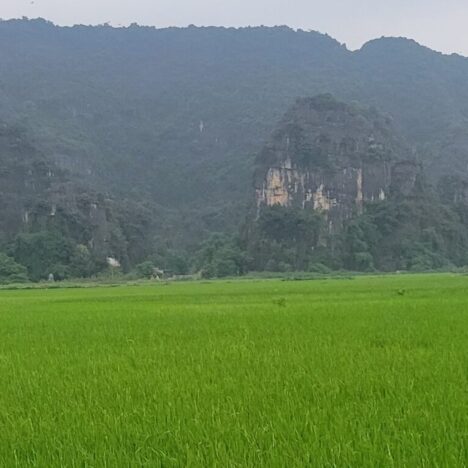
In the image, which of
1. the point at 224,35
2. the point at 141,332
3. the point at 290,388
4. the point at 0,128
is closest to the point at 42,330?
the point at 141,332

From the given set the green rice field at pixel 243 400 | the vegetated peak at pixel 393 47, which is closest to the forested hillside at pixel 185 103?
the vegetated peak at pixel 393 47

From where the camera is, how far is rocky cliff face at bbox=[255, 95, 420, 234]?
239 feet

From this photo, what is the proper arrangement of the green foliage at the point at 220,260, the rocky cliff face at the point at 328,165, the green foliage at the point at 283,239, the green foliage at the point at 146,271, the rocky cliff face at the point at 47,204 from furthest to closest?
the rocky cliff face at the point at 328,165 < the rocky cliff face at the point at 47,204 < the green foliage at the point at 283,239 < the green foliage at the point at 146,271 < the green foliage at the point at 220,260

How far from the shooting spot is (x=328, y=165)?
73.8 metres

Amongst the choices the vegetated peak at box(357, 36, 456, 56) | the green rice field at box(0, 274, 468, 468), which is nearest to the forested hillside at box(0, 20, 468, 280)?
the vegetated peak at box(357, 36, 456, 56)

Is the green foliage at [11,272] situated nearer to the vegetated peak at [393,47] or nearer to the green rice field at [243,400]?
the green rice field at [243,400]

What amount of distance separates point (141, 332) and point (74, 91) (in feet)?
392

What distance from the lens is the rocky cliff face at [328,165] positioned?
72812 mm

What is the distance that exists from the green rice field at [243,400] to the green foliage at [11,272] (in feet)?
154

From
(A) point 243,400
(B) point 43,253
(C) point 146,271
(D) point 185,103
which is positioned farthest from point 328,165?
(A) point 243,400

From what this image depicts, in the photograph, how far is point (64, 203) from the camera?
222 ft

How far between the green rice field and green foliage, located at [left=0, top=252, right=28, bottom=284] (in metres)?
47.1

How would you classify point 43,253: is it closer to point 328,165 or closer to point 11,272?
point 11,272

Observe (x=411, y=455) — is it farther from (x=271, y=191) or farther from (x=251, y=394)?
(x=271, y=191)
